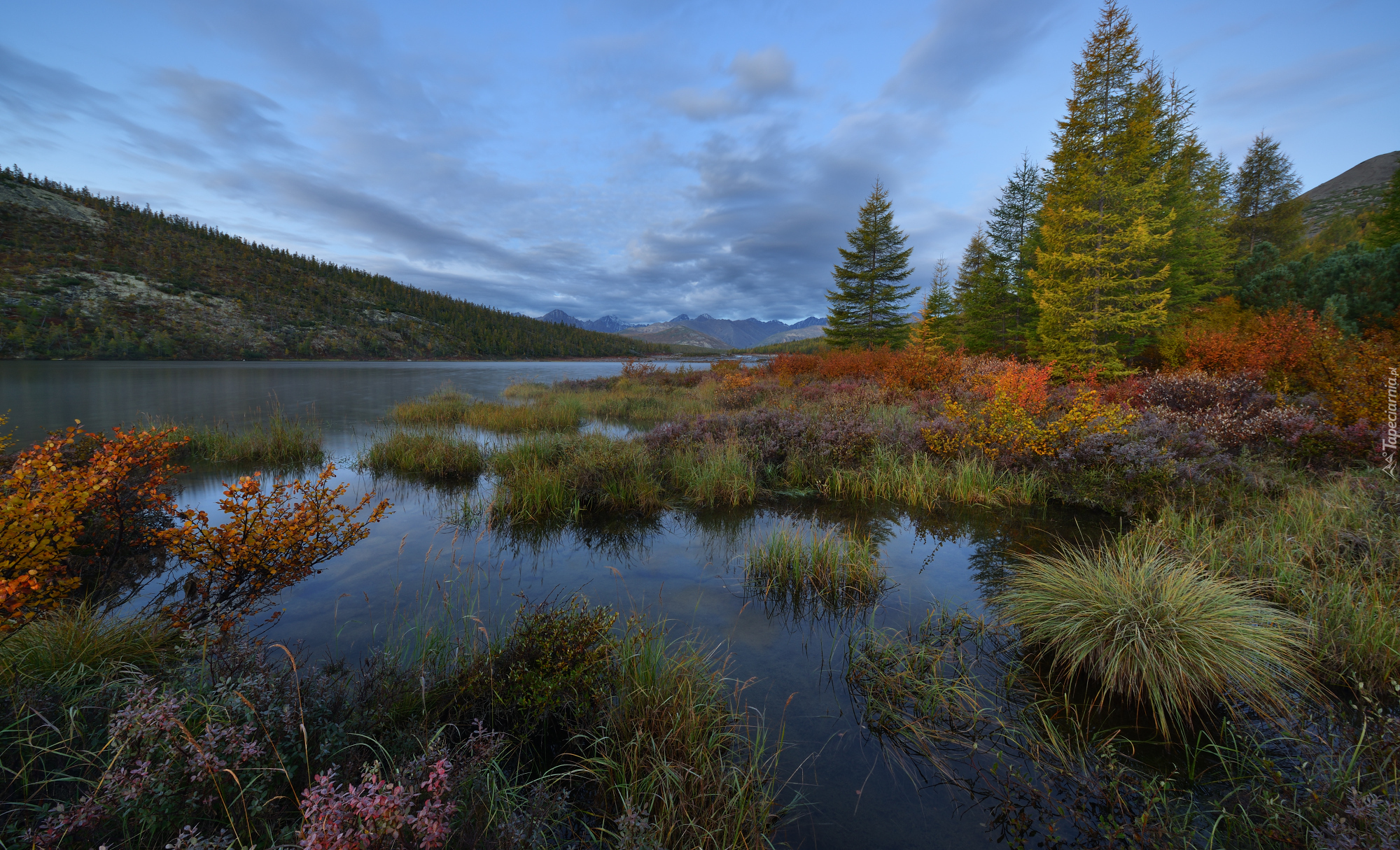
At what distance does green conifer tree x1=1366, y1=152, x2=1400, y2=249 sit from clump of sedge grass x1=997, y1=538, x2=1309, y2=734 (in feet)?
103

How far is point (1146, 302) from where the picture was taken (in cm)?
1741

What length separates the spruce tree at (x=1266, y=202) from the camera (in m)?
26.4

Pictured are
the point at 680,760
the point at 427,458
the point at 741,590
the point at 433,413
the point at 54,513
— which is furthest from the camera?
the point at 433,413

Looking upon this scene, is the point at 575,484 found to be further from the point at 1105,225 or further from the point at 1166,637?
the point at 1105,225

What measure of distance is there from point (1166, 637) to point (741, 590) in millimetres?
3191

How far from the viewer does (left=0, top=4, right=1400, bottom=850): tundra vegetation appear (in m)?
1.87

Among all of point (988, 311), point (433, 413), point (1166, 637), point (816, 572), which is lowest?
point (816, 572)

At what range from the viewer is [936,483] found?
294 inches

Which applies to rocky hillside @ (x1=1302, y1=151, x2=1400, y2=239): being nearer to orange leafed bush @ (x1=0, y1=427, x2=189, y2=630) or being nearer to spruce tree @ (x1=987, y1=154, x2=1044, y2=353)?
spruce tree @ (x1=987, y1=154, x2=1044, y2=353)

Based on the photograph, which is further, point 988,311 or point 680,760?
point 988,311

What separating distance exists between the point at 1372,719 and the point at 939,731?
7.54 ft

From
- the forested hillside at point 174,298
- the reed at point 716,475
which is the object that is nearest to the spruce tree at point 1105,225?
the reed at point 716,475

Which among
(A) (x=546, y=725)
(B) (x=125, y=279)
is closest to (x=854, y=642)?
(A) (x=546, y=725)

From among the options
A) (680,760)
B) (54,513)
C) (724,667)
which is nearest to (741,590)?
(724,667)
